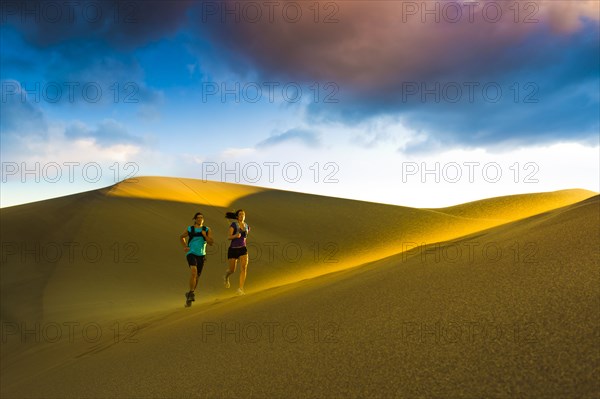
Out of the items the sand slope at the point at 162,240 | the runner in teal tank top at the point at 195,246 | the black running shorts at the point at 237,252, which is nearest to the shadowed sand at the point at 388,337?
the runner in teal tank top at the point at 195,246

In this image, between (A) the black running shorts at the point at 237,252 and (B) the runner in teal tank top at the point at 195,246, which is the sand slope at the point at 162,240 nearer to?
(B) the runner in teal tank top at the point at 195,246

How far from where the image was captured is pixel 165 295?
12.4 m

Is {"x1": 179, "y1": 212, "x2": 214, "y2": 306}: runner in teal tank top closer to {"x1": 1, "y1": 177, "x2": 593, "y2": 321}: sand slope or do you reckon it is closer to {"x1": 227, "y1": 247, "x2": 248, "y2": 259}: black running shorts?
{"x1": 227, "y1": 247, "x2": 248, "y2": 259}: black running shorts

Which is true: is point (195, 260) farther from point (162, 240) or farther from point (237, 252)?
point (162, 240)

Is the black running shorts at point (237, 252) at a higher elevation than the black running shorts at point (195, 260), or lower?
higher

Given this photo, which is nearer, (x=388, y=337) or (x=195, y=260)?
(x=388, y=337)

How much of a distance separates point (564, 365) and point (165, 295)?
1164cm

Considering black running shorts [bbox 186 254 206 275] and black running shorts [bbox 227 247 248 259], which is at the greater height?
black running shorts [bbox 227 247 248 259]

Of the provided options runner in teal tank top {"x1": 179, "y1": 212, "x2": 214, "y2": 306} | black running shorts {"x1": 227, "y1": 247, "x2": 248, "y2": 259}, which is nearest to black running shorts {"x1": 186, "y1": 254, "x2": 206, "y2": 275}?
runner in teal tank top {"x1": 179, "y1": 212, "x2": 214, "y2": 306}

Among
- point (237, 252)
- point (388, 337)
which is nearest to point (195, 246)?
point (237, 252)

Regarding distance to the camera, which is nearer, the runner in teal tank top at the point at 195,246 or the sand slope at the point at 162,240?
the runner in teal tank top at the point at 195,246

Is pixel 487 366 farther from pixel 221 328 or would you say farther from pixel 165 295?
pixel 165 295

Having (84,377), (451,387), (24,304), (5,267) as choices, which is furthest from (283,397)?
(5,267)

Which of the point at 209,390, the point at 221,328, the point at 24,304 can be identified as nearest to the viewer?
the point at 209,390
